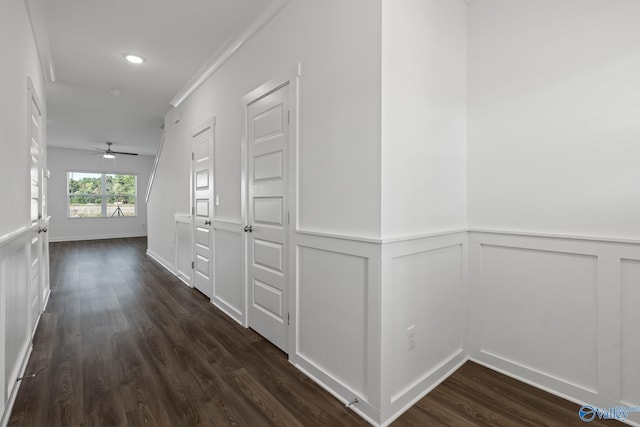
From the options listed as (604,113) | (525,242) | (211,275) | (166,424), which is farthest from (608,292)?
(211,275)

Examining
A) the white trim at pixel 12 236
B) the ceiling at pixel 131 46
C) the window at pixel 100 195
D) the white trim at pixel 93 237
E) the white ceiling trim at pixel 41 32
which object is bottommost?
the white trim at pixel 93 237

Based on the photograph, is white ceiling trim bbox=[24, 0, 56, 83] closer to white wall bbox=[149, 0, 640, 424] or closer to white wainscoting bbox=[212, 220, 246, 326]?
white wall bbox=[149, 0, 640, 424]

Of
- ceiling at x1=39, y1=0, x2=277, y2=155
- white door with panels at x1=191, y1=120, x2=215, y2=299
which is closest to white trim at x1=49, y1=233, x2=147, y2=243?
ceiling at x1=39, y1=0, x2=277, y2=155

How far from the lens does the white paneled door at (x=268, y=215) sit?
2287 millimetres

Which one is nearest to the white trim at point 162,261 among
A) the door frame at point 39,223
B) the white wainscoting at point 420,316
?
the door frame at point 39,223

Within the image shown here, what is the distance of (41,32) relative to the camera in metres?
2.62

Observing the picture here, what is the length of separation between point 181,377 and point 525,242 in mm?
2398

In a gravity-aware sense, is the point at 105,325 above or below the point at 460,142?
below

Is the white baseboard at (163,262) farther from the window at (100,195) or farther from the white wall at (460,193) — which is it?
the window at (100,195)

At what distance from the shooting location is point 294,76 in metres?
2.10

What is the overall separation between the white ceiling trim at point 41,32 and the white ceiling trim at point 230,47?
1327 mm

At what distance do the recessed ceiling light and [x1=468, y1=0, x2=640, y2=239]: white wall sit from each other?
3210 millimetres

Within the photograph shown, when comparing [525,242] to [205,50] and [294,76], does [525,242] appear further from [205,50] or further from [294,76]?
[205,50]

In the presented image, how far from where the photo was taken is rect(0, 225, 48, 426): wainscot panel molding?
1525 mm
